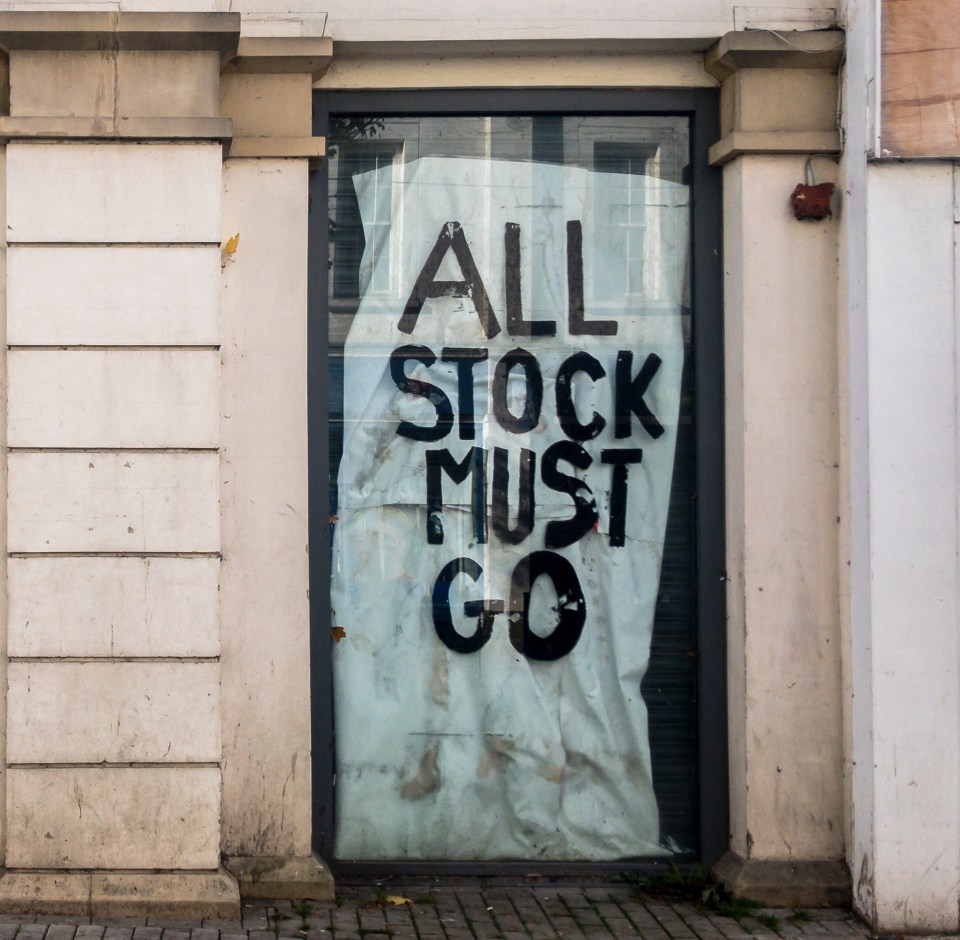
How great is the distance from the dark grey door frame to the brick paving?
0.69 feet

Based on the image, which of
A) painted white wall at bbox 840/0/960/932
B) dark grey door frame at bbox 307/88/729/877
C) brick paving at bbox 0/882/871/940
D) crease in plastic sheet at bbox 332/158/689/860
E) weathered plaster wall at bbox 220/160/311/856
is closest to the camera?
brick paving at bbox 0/882/871/940

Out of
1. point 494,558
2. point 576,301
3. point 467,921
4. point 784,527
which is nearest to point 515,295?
point 576,301

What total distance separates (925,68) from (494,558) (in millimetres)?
2841

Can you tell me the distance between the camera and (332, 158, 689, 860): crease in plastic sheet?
5773 millimetres

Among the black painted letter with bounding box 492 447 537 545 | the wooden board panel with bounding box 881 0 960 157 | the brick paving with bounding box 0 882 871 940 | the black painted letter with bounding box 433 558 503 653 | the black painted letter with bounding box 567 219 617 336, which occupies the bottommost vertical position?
the brick paving with bounding box 0 882 871 940

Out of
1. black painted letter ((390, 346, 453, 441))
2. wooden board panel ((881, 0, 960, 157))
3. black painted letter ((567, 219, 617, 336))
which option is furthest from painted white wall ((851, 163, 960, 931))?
black painted letter ((390, 346, 453, 441))

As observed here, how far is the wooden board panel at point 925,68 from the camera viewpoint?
5.30 m

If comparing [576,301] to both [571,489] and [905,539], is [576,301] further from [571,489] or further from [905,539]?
[905,539]

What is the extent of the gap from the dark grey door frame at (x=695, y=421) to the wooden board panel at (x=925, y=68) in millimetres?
824

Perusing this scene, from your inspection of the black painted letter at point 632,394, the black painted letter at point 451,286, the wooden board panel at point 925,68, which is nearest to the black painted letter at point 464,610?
the black painted letter at point 632,394

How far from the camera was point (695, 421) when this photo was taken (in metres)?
5.82

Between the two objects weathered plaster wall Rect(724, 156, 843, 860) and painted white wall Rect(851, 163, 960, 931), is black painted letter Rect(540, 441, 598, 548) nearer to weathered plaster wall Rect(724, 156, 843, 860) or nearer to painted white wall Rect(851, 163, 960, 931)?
weathered plaster wall Rect(724, 156, 843, 860)

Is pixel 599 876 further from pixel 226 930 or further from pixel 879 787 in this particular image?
pixel 226 930

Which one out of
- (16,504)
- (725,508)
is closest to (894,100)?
(725,508)
